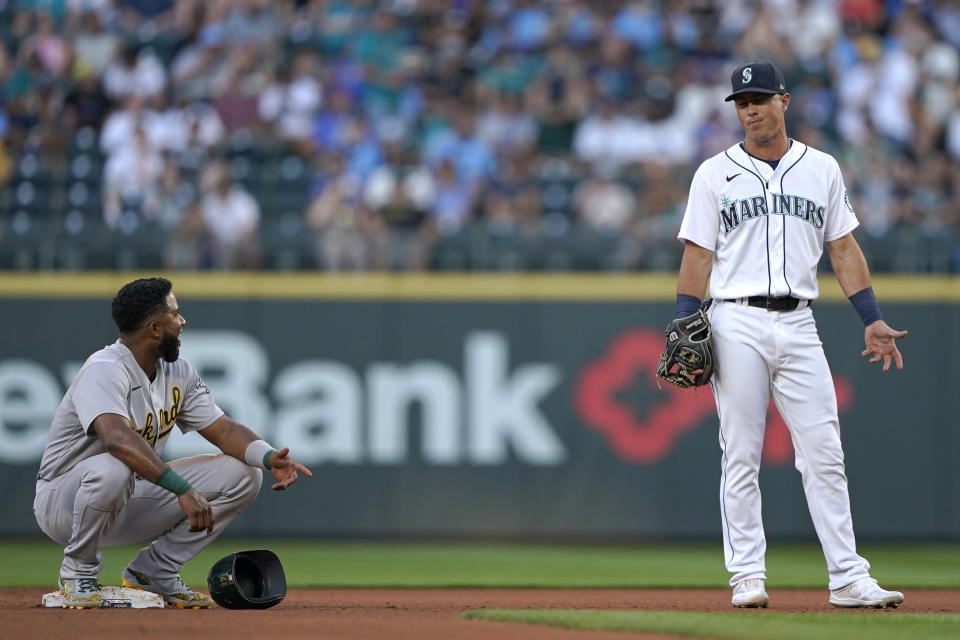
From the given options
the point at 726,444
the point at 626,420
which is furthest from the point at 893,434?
the point at 726,444

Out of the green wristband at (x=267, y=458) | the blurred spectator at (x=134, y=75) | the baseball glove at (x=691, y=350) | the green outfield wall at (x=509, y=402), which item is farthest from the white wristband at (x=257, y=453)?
the blurred spectator at (x=134, y=75)

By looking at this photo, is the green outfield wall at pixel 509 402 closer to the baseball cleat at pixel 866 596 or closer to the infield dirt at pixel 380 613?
the infield dirt at pixel 380 613

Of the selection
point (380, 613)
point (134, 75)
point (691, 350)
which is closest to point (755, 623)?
point (691, 350)

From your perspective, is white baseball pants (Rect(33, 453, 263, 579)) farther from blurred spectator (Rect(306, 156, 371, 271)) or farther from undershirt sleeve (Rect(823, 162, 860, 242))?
blurred spectator (Rect(306, 156, 371, 271))

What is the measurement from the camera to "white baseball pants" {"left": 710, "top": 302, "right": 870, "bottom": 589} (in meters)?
5.23

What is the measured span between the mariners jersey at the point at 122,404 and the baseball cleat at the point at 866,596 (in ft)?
8.44

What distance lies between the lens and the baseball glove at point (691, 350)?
5199mm

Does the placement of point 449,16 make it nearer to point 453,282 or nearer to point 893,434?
point 453,282

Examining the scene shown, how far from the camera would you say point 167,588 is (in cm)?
554

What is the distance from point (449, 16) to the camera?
12945 mm

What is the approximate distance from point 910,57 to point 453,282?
16.9 ft

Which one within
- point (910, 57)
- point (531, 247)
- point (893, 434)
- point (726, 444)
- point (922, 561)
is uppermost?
point (910, 57)

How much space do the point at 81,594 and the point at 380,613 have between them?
113 cm

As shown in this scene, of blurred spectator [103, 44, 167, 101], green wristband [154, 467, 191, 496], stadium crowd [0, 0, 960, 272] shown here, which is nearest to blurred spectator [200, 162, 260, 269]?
stadium crowd [0, 0, 960, 272]
